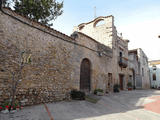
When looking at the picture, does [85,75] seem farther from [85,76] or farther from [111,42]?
[111,42]

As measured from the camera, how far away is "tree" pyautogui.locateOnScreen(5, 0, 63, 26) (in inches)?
367

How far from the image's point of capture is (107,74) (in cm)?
1081

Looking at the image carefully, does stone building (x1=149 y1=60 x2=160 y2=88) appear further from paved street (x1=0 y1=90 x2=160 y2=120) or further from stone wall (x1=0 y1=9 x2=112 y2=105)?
stone wall (x1=0 y1=9 x2=112 y2=105)

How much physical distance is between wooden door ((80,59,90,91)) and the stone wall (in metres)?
0.58

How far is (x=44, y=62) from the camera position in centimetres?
585

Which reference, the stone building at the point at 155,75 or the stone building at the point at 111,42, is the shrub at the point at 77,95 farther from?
the stone building at the point at 155,75

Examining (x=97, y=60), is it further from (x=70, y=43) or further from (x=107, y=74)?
(x=70, y=43)

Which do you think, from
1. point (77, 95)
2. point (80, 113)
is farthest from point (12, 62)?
point (77, 95)

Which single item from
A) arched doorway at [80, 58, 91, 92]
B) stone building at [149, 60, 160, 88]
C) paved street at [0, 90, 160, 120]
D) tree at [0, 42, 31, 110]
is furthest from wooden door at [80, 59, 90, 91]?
stone building at [149, 60, 160, 88]

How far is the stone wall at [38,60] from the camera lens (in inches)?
179

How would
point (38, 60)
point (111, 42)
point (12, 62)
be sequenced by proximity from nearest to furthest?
point (12, 62), point (38, 60), point (111, 42)

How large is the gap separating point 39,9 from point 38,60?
22.2 ft

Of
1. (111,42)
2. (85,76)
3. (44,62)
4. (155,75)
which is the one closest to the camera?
(44,62)

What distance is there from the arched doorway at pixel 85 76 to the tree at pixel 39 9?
20.3 ft
